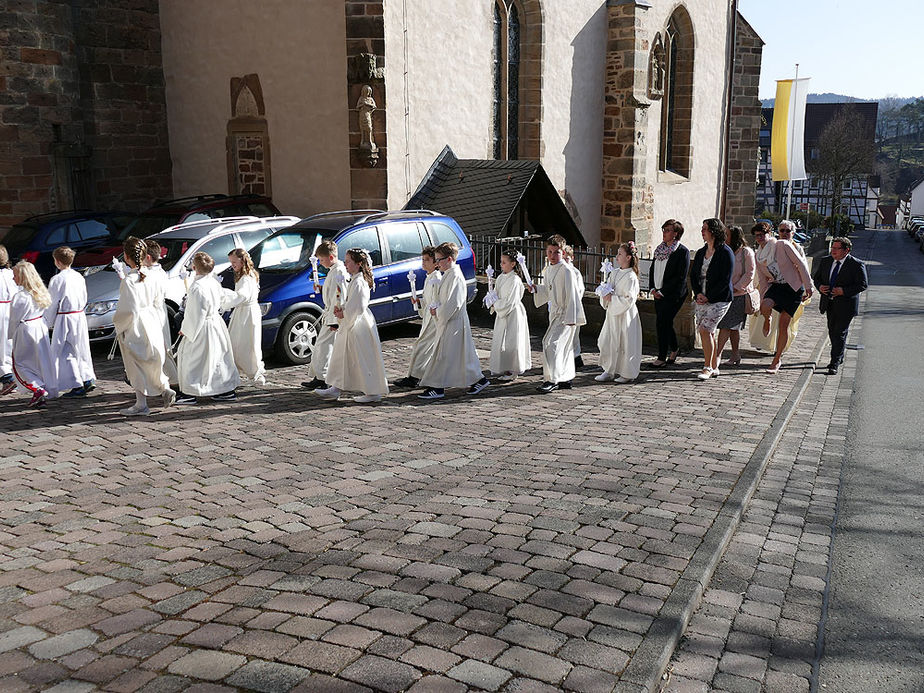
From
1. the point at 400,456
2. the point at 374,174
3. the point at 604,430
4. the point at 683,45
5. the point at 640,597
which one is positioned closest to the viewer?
the point at 640,597

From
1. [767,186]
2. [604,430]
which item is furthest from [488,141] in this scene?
A: [767,186]

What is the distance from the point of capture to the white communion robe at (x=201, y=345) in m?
9.35

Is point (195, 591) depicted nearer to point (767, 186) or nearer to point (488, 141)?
point (488, 141)

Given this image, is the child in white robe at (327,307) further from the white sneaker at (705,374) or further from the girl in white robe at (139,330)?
the white sneaker at (705,374)

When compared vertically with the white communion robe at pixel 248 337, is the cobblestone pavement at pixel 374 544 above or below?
below

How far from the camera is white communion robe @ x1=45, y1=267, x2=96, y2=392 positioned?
9.57m

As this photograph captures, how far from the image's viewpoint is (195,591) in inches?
183

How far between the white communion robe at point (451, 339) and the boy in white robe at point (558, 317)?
99cm

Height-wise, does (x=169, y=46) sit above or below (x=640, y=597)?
above

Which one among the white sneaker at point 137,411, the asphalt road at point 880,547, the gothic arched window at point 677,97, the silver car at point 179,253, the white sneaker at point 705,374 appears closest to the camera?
the asphalt road at point 880,547

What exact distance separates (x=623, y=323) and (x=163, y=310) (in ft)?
17.7

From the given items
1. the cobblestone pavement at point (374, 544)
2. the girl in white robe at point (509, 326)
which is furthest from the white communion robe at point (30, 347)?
the girl in white robe at point (509, 326)

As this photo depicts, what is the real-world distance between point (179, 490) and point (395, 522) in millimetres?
1799

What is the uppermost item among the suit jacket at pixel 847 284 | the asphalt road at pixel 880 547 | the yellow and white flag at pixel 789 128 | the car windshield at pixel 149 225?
the yellow and white flag at pixel 789 128
